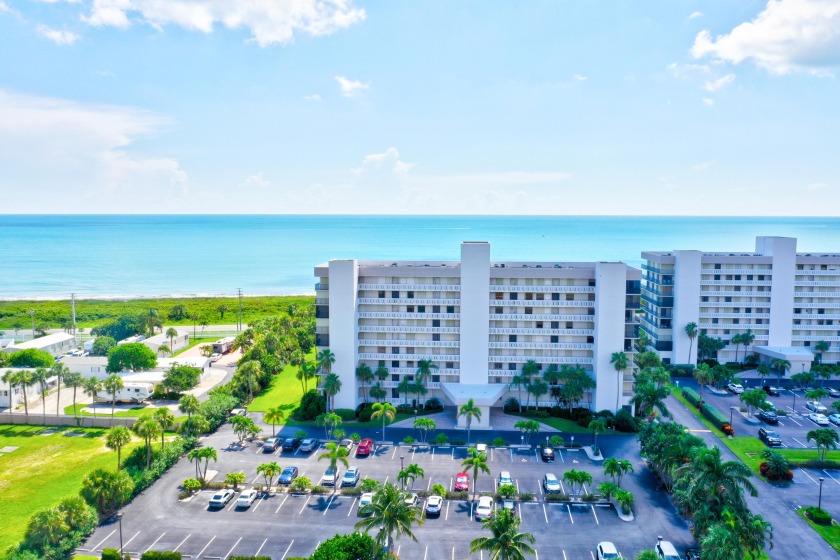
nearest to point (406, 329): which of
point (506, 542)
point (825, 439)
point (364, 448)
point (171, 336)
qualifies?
point (364, 448)

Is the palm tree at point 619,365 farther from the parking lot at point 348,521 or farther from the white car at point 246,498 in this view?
the white car at point 246,498

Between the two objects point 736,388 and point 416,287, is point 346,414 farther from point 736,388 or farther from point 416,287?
point 736,388

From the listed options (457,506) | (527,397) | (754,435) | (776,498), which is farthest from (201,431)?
(754,435)

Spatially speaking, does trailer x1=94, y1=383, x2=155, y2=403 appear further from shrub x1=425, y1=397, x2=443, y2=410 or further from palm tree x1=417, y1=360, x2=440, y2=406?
shrub x1=425, y1=397, x2=443, y2=410

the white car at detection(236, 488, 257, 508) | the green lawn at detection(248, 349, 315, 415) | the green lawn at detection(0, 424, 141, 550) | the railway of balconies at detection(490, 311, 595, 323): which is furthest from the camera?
the green lawn at detection(248, 349, 315, 415)

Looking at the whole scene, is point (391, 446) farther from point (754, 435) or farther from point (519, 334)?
point (754, 435)

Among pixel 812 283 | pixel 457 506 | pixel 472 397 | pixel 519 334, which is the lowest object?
pixel 457 506

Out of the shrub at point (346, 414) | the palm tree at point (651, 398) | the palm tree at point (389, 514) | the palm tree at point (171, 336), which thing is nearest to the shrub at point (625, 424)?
the palm tree at point (651, 398)

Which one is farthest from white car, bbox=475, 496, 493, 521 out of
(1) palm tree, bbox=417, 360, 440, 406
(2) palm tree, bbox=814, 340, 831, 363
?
(2) palm tree, bbox=814, 340, 831, 363
